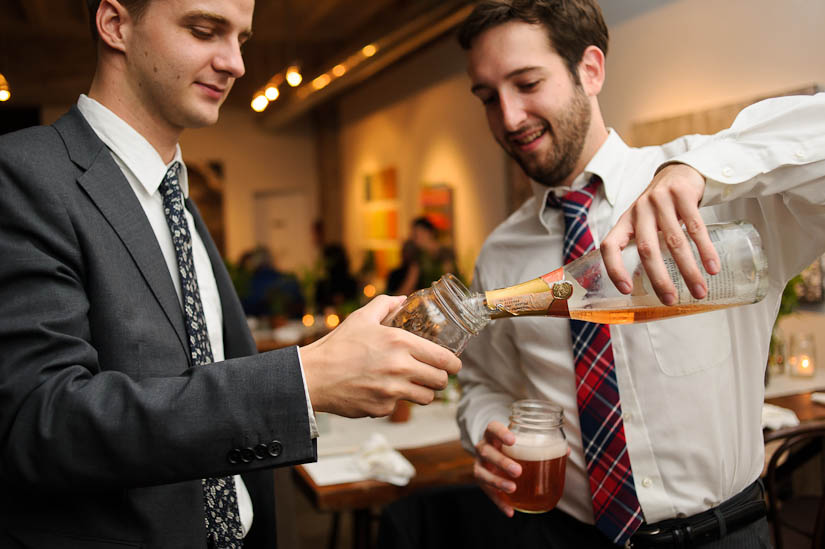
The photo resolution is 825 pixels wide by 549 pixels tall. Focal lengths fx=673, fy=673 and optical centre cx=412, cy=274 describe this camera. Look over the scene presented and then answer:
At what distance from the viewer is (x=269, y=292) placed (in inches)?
242

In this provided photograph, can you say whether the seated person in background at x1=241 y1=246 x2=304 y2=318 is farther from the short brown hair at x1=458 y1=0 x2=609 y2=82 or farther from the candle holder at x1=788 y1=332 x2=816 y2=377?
the short brown hair at x1=458 y1=0 x2=609 y2=82

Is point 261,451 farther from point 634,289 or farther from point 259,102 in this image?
point 259,102

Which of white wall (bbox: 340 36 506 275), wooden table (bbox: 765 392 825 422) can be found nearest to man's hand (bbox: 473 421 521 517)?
wooden table (bbox: 765 392 825 422)

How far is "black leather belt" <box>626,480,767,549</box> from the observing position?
4.09 feet

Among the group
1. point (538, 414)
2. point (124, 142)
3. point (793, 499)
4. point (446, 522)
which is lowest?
point (793, 499)

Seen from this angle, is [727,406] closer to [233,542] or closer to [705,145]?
[705,145]

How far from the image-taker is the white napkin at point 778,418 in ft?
8.30

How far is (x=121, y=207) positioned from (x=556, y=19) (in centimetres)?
100

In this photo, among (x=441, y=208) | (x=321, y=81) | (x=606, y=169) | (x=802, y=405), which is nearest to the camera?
(x=606, y=169)

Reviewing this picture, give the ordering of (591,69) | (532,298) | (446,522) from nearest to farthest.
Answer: (532,298), (591,69), (446,522)

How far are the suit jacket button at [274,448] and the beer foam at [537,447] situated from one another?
50 centimetres

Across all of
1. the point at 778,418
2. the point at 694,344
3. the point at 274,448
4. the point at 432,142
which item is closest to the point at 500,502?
the point at 694,344

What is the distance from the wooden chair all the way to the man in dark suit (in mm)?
1762

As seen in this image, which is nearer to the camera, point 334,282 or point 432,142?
point 334,282
